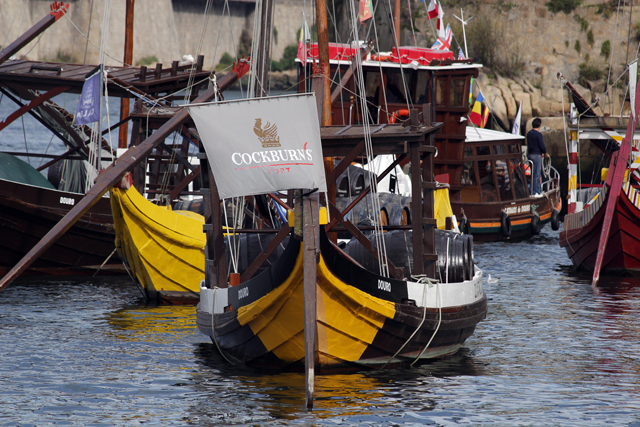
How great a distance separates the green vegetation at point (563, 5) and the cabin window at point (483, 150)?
99.3ft

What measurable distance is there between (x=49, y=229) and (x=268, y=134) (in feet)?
34.4

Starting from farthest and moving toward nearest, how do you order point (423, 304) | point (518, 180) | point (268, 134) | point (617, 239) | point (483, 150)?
point (518, 180) < point (483, 150) < point (617, 239) < point (423, 304) < point (268, 134)

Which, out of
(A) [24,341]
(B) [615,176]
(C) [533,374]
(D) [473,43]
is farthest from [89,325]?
(D) [473,43]

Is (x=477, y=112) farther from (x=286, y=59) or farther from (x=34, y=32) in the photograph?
(x=286, y=59)

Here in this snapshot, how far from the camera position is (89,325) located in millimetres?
13539

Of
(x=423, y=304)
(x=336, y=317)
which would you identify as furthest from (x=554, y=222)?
(x=336, y=317)

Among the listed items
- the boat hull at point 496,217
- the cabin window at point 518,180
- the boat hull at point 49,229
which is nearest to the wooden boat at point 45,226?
the boat hull at point 49,229

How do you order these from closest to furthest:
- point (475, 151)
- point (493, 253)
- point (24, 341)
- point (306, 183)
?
1. point (306, 183)
2. point (24, 341)
3. point (493, 253)
4. point (475, 151)

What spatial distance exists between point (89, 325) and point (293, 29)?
87239 mm

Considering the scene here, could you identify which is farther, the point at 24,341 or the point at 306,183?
the point at 24,341

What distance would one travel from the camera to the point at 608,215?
1780 cm

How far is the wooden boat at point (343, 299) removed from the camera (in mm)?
9508

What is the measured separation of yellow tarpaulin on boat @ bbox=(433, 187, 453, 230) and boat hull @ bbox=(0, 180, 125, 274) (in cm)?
712

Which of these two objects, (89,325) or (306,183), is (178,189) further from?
(306,183)
